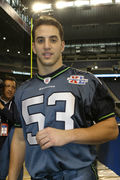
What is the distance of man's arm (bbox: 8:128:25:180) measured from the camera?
1.14 meters

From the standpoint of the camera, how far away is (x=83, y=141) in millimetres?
889

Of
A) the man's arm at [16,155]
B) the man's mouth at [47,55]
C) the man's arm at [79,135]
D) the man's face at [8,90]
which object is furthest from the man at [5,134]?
the man's arm at [79,135]

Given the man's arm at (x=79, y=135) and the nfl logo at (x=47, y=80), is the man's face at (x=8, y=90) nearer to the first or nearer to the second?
the nfl logo at (x=47, y=80)

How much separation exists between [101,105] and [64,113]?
0.16m

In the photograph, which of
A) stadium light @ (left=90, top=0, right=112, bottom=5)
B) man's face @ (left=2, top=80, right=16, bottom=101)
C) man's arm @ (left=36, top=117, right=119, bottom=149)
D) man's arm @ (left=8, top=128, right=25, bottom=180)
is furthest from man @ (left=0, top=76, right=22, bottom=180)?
stadium light @ (left=90, top=0, right=112, bottom=5)

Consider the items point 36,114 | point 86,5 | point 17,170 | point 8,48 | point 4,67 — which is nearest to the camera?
point 36,114

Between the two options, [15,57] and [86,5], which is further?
[15,57]

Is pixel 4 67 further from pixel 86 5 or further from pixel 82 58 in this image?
pixel 82 58

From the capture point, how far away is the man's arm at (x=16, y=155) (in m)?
1.14

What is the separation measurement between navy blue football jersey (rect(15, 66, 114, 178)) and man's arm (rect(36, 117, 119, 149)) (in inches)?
2.0

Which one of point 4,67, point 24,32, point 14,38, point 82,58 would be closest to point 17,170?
point 24,32

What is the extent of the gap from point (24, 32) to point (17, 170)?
7952mm

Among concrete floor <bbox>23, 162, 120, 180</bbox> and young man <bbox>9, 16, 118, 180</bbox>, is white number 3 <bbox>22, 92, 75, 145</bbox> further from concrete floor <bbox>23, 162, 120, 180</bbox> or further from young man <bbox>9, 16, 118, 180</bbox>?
concrete floor <bbox>23, 162, 120, 180</bbox>

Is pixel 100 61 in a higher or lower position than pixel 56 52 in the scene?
higher
